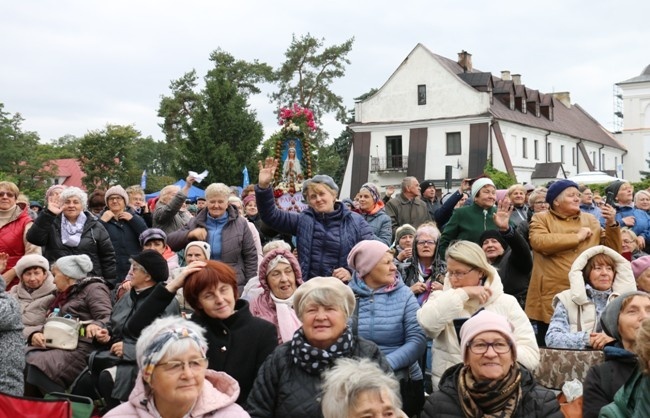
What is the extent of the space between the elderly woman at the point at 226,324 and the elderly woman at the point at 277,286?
2.00 ft

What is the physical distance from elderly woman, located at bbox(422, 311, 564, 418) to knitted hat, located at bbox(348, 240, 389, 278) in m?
1.28

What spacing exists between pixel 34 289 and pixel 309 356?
3608 millimetres

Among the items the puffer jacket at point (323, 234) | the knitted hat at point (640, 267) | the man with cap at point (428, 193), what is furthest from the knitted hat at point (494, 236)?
the man with cap at point (428, 193)

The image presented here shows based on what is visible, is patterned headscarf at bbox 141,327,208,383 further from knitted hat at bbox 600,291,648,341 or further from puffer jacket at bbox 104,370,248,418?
knitted hat at bbox 600,291,648,341

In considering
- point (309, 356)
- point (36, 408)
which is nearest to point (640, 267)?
point (309, 356)

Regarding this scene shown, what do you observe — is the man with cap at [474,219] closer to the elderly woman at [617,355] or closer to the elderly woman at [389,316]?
the elderly woman at [389,316]

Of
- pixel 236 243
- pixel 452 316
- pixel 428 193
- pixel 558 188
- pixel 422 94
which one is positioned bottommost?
pixel 452 316

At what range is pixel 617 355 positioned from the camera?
159 inches

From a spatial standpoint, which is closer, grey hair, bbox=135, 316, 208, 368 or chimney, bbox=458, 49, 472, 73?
grey hair, bbox=135, 316, 208, 368

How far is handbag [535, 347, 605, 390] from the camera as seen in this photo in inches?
175

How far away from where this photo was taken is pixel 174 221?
859cm

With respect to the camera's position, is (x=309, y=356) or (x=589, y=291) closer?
(x=309, y=356)

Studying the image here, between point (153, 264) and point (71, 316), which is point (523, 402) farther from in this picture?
point (71, 316)

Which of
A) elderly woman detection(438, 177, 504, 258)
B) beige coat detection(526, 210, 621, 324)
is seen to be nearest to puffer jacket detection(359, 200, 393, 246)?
elderly woman detection(438, 177, 504, 258)
